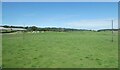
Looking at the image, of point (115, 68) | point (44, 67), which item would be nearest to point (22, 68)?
point (44, 67)

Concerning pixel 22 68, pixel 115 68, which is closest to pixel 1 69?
pixel 22 68

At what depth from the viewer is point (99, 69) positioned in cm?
1123

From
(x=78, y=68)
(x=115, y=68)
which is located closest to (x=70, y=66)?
(x=78, y=68)

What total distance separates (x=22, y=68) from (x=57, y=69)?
1.86m

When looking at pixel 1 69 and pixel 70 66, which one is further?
pixel 70 66

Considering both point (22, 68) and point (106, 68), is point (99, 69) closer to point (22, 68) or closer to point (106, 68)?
point (106, 68)

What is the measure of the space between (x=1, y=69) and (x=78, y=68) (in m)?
3.83

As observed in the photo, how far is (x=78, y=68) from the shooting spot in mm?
11359

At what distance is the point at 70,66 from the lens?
1197cm

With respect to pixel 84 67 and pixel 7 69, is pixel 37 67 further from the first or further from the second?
pixel 84 67

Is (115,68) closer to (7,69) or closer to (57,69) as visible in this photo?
(57,69)

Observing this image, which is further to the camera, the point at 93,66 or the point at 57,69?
the point at 93,66

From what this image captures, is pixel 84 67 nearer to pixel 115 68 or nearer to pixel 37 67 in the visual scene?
pixel 115 68

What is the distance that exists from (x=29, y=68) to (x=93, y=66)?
11.1 ft
